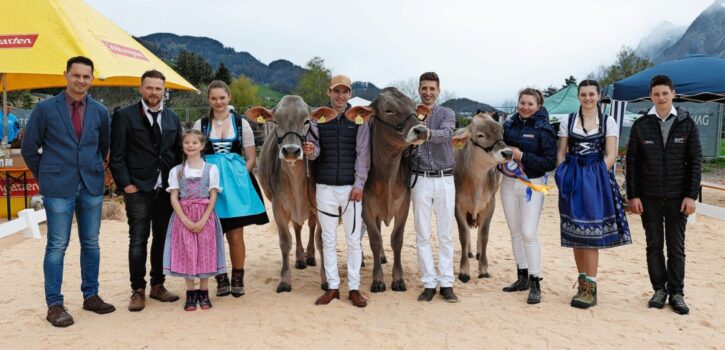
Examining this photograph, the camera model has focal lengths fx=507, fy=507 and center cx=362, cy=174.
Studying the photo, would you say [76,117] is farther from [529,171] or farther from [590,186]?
[590,186]

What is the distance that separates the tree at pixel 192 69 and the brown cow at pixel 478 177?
4092 centimetres

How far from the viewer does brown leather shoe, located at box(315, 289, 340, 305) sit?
16.1 feet

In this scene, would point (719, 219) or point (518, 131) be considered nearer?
point (518, 131)

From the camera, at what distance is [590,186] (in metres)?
4.69

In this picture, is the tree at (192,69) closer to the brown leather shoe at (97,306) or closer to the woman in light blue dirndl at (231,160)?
the woman in light blue dirndl at (231,160)

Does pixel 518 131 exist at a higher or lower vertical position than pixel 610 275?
higher

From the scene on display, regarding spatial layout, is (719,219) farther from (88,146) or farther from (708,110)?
(708,110)

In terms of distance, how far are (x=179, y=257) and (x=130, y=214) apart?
612 millimetres

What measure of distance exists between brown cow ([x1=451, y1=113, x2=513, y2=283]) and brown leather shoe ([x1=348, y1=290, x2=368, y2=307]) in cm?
147

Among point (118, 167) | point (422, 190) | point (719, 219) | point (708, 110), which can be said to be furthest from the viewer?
point (708, 110)

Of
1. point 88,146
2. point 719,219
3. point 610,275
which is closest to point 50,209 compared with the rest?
point 88,146

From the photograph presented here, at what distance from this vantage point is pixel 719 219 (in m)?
9.51

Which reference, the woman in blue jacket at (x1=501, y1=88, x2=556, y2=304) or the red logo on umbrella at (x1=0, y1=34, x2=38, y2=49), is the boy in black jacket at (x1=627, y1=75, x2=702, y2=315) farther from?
the red logo on umbrella at (x1=0, y1=34, x2=38, y2=49)

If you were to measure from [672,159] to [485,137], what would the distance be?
67.8 inches
